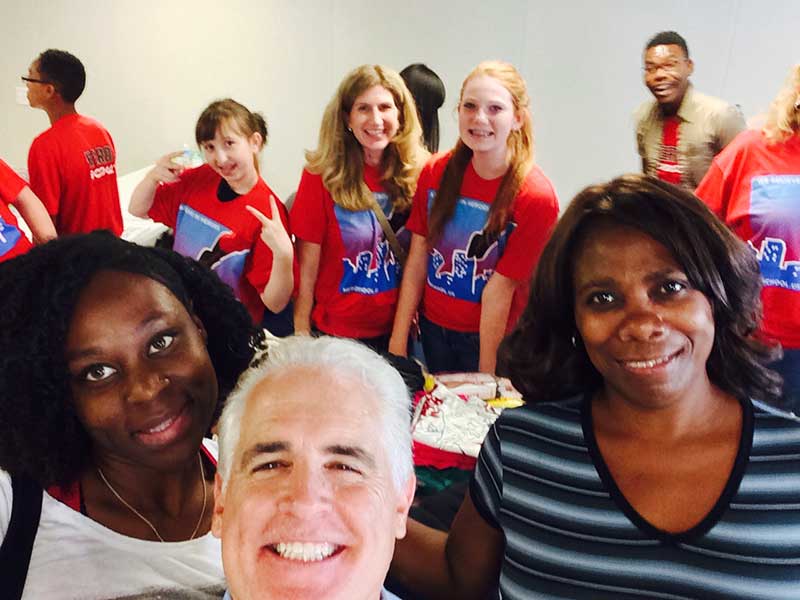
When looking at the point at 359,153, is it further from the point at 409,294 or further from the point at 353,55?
the point at 353,55

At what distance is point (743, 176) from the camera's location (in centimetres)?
252

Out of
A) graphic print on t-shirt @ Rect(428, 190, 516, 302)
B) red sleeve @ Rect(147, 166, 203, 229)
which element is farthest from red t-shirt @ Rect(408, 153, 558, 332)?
red sleeve @ Rect(147, 166, 203, 229)

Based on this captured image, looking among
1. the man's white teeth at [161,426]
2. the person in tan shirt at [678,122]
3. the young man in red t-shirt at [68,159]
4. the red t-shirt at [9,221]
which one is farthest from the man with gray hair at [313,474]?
the young man in red t-shirt at [68,159]

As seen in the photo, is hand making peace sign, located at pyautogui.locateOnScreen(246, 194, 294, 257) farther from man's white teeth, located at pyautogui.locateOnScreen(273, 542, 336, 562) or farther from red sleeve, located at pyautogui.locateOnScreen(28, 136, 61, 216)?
man's white teeth, located at pyautogui.locateOnScreen(273, 542, 336, 562)

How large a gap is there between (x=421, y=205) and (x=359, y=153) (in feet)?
1.04

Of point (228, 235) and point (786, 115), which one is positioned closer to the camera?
point (786, 115)

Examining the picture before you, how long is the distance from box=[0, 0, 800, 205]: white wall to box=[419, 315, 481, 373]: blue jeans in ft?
5.12

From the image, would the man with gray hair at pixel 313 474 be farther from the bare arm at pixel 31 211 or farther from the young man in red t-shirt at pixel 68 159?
the young man in red t-shirt at pixel 68 159

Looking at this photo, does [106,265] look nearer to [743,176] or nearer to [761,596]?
[761,596]

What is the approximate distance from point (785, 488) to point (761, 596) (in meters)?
0.18

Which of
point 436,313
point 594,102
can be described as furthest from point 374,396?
point 594,102

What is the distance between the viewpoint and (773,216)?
2.44 meters

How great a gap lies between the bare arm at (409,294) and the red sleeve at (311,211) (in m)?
0.36

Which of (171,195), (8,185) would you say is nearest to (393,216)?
(171,195)
